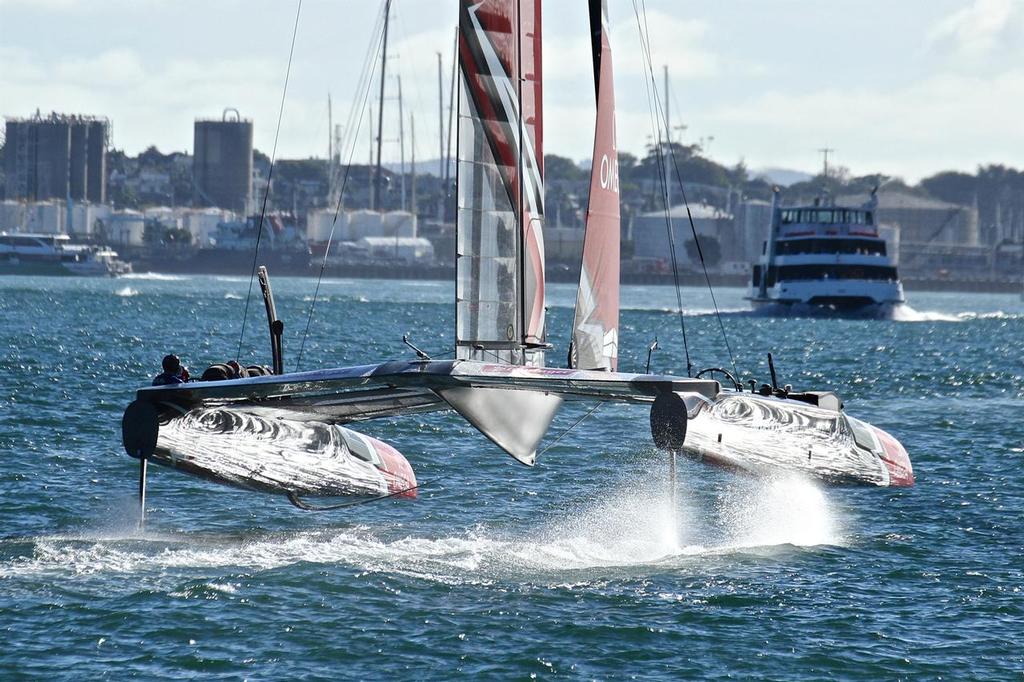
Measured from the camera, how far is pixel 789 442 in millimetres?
13648

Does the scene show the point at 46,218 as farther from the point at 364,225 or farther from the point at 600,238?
the point at 600,238

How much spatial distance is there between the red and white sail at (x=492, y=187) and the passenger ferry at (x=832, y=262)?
4884 centimetres

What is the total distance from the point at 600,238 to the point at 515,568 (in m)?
3.49

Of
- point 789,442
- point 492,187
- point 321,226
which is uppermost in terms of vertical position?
point 321,226

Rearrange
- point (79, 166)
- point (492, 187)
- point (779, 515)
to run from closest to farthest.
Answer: point (492, 187) < point (779, 515) < point (79, 166)

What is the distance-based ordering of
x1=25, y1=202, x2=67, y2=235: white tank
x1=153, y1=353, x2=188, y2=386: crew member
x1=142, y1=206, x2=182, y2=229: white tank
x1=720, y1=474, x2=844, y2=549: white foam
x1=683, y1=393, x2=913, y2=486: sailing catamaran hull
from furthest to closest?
x1=25, y1=202, x2=67, y2=235: white tank → x1=142, y1=206, x2=182, y2=229: white tank → x1=720, y1=474, x2=844, y2=549: white foam → x1=683, y1=393, x2=913, y2=486: sailing catamaran hull → x1=153, y1=353, x2=188, y2=386: crew member

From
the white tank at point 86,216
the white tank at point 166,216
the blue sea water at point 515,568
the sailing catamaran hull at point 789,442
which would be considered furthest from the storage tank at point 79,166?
the sailing catamaran hull at point 789,442

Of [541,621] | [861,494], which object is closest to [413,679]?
[541,621]

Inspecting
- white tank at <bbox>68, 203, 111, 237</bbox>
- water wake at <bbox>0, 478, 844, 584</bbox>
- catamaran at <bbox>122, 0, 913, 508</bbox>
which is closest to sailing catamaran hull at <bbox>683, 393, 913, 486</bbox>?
catamaran at <bbox>122, 0, 913, 508</bbox>

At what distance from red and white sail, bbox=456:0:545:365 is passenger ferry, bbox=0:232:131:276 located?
414ft

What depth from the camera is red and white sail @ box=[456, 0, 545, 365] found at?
12.1 meters

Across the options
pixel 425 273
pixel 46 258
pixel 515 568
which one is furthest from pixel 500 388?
pixel 425 273

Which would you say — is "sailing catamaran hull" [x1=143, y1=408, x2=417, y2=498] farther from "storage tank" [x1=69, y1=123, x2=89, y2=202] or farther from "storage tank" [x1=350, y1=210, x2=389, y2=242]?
"storage tank" [x1=69, y1=123, x2=89, y2=202]

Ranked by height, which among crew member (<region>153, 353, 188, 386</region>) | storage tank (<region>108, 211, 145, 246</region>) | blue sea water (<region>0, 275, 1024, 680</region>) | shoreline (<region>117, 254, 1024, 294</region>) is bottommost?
blue sea water (<region>0, 275, 1024, 680</region>)
